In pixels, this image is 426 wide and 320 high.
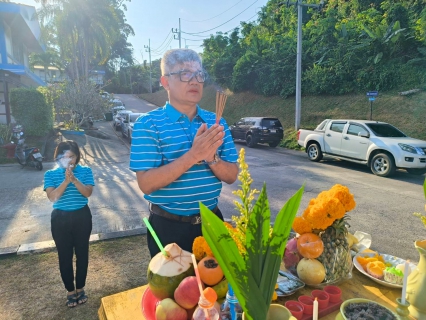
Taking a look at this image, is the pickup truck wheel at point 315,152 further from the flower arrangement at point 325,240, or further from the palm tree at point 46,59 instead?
the palm tree at point 46,59

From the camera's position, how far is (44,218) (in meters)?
5.23

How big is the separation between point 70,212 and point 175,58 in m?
1.76

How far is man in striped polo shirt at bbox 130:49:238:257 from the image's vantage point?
5.07ft

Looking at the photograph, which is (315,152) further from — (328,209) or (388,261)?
(328,209)

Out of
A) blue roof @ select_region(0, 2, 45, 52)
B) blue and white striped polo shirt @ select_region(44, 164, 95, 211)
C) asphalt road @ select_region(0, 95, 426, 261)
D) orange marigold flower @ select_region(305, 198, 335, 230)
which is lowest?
asphalt road @ select_region(0, 95, 426, 261)

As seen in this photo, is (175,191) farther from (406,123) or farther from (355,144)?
(406,123)

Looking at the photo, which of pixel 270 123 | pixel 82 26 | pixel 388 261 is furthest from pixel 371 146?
pixel 82 26

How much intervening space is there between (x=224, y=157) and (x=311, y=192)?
546cm

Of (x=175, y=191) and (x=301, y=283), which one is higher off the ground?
(x=175, y=191)

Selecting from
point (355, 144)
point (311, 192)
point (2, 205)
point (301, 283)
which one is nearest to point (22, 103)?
point (2, 205)

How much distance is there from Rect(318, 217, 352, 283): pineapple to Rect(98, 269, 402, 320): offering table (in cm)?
10

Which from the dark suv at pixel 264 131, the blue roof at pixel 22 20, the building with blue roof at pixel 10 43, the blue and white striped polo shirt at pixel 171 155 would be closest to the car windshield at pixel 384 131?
the dark suv at pixel 264 131

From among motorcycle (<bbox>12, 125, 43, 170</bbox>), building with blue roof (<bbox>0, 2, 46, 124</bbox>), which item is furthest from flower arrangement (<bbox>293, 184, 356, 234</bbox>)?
building with blue roof (<bbox>0, 2, 46, 124</bbox>)

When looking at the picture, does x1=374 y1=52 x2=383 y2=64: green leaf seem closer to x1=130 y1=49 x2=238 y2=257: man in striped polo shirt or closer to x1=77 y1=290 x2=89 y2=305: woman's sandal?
x1=130 y1=49 x2=238 y2=257: man in striped polo shirt
